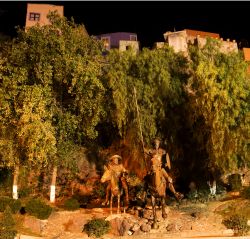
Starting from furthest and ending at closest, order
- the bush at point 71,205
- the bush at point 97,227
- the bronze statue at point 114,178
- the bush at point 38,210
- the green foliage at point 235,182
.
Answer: the green foliage at point 235,182 < the bush at point 71,205 < the bronze statue at point 114,178 < the bush at point 38,210 < the bush at point 97,227

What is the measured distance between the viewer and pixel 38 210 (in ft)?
67.1

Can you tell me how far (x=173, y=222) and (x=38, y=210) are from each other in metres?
7.32

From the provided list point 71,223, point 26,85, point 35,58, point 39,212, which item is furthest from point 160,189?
point 35,58

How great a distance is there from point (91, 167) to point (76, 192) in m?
3.41

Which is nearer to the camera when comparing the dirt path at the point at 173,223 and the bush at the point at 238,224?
the bush at the point at 238,224

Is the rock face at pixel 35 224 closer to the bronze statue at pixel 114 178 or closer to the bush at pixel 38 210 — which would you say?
the bush at pixel 38 210

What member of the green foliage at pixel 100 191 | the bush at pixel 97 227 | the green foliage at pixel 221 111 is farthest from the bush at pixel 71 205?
the green foliage at pixel 221 111

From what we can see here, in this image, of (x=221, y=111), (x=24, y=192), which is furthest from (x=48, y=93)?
(x=221, y=111)

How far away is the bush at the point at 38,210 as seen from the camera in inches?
802

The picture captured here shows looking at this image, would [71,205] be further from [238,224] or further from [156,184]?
[238,224]

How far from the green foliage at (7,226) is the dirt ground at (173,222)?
173cm

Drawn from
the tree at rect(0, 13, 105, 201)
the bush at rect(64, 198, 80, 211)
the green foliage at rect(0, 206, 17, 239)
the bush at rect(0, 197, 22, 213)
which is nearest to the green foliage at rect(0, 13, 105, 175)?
the tree at rect(0, 13, 105, 201)

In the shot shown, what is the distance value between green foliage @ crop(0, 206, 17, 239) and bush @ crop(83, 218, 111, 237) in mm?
3585

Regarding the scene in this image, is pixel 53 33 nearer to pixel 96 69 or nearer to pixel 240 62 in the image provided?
pixel 96 69
